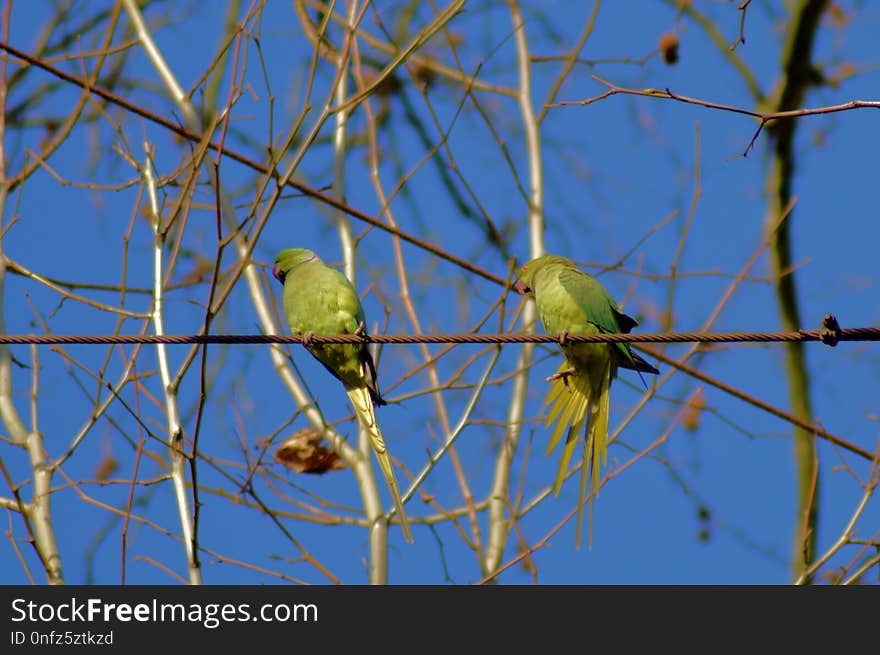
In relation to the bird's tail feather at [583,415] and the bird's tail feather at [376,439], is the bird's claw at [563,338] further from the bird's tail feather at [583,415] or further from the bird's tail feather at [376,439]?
the bird's tail feather at [376,439]

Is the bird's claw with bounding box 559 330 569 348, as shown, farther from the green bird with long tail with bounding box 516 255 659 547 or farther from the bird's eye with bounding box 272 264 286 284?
the bird's eye with bounding box 272 264 286 284

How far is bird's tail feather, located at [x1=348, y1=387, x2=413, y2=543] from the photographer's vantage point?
16.2 feet

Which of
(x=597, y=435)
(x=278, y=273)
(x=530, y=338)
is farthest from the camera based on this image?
(x=278, y=273)

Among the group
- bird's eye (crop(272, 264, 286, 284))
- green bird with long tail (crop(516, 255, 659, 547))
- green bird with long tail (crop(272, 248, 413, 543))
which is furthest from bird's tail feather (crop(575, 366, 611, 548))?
bird's eye (crop(272, 264, 286, 284))

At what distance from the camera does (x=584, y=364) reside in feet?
16.8

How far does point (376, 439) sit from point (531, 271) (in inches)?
49.3

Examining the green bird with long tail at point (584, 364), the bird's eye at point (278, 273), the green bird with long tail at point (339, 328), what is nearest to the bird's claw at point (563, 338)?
the green bird with long tail at point (584, 364)

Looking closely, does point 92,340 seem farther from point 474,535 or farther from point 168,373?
point 474,535

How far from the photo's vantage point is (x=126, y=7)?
6605 millimetres

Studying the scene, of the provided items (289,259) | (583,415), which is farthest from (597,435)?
(289,259)

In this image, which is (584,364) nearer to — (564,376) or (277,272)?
(564,376)

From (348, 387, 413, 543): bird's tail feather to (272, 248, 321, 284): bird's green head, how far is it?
927 millimetres
